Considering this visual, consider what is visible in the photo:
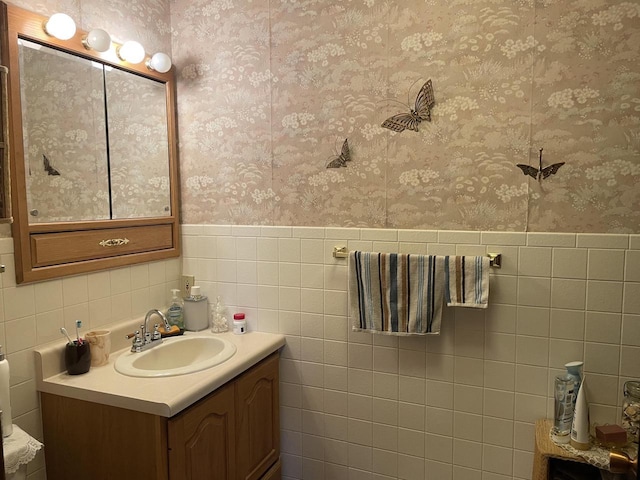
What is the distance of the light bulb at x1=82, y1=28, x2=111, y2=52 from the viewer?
5.43 ft

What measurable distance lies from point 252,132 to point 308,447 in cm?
148

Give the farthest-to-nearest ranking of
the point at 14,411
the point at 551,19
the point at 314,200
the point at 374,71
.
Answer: the point at 314,200, the point at 374,71, the point at 551,19, the point at 14,411

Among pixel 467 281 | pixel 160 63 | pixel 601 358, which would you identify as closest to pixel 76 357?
pixel 160 63

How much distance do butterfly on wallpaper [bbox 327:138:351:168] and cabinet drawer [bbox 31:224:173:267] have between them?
87 cm

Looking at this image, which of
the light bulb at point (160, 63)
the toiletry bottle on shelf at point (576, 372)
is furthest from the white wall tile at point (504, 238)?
the light bulb at point (160, 63)

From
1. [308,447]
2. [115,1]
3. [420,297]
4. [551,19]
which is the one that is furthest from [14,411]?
[551,19]

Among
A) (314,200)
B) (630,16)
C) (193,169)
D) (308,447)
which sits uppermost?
(630,16)

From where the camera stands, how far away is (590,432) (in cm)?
157

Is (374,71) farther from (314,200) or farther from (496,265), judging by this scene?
(496,265)

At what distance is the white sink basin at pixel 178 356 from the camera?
5.31 ft

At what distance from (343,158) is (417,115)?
13.8 inches

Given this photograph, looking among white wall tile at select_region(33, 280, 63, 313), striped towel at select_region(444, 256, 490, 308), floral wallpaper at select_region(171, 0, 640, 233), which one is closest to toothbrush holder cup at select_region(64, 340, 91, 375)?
white wall tile at select_region(33, 280, 63, 313)

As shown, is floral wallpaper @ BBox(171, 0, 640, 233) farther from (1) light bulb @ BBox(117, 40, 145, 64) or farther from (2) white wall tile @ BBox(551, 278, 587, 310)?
(1) light bulb @ BBox(117, 40, 145, 64)

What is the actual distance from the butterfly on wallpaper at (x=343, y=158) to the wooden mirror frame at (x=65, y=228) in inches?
32.0
